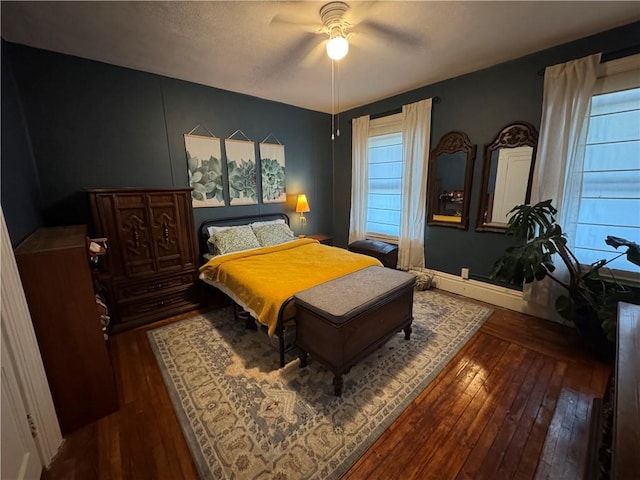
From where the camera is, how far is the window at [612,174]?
2111mm

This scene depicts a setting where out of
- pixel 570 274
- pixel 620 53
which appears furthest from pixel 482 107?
pixel 570 274

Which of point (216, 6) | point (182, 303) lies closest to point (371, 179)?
point (216, 6)

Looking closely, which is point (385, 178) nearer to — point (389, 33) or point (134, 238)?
point (389, 33)

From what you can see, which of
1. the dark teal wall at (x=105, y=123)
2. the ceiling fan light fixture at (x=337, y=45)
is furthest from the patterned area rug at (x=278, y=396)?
the ceiling fan light fixture at (x=337, y=45)

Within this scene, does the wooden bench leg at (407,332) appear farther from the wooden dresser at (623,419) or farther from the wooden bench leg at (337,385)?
the wooden dresser at (623,419)

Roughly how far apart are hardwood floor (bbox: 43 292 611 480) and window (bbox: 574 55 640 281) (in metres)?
1.02

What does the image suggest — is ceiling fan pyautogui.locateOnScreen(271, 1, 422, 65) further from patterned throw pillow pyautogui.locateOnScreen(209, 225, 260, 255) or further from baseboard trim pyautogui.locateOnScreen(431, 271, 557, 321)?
baseboard trim pyautogui.locateOnScreen(431, 271, 557, 321)

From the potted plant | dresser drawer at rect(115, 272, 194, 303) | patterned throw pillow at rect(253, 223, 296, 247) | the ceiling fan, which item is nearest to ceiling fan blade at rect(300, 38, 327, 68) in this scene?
the ceiling fan

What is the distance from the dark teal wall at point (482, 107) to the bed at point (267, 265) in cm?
124

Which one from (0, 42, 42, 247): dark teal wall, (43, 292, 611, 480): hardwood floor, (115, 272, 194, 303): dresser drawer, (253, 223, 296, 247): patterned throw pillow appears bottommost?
(43, 292, 611, 480): hardwood floor

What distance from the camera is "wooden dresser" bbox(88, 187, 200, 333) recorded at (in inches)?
94.7

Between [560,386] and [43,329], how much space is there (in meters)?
3.28

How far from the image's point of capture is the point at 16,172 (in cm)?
184

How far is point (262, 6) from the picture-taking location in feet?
5.82
